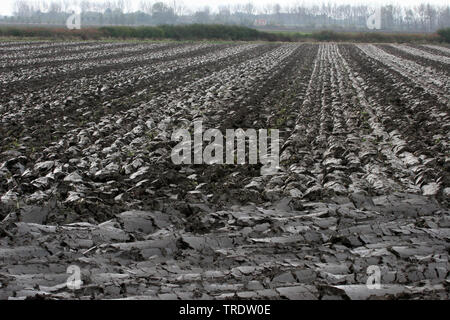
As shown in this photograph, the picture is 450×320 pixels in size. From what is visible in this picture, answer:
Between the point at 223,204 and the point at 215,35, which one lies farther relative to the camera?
the point at 215,35

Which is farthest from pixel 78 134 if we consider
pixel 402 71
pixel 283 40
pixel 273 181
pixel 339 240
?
pixel 283 40

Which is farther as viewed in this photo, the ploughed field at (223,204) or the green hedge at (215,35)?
the green hedge at (215,35)

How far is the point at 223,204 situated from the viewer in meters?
5.59

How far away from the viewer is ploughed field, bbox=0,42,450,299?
383cm

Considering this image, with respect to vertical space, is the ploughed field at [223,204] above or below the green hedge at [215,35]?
below

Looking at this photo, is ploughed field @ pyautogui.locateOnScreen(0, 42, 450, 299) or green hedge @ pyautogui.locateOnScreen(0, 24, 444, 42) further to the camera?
green hedge @ pyautogui.locateOnScreen(0, 24, 444, 42)

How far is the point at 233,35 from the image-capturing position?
55625 millimetres

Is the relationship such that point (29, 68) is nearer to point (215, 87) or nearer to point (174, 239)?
point (215, 87)

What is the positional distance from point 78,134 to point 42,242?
4443 mm

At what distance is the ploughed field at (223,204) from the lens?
3832 mm

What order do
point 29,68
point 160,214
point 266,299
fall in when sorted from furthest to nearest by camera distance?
point 29,68 → point 160,214 → point 266,299

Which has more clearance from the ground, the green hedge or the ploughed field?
the green hedge

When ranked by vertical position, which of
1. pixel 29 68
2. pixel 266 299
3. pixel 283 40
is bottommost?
pixel 266 299

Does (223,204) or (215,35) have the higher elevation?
(215,35)
